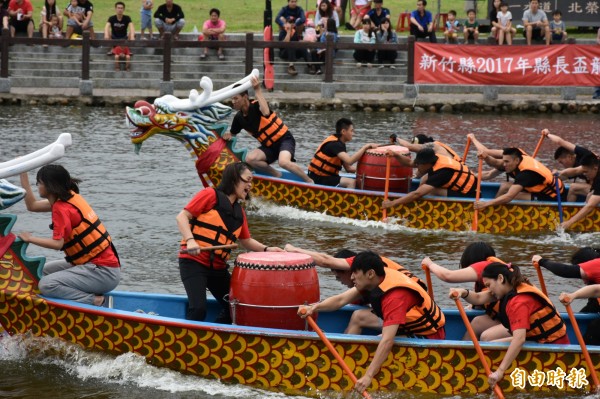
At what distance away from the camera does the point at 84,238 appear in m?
9.98

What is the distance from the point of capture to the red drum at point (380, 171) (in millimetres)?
15602

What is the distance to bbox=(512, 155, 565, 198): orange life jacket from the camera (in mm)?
15141

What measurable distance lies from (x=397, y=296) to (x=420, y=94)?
2081 centimetres

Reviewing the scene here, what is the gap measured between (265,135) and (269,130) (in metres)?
0.10

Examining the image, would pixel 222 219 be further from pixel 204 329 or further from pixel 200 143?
pixel 200 143

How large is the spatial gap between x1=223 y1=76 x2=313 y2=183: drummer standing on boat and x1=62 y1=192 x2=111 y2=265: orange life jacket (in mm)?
6318

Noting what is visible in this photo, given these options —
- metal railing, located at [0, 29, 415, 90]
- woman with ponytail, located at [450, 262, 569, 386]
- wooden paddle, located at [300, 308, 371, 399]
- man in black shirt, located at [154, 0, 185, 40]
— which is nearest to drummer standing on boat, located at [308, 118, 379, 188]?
woman with ponytail, located at [450, 262, 569, 386]

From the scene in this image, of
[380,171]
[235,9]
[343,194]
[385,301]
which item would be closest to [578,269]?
[385,301]

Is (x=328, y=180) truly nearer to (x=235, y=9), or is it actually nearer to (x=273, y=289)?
(x=273, y=289)

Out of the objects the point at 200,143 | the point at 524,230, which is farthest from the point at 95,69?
the point at 524,230

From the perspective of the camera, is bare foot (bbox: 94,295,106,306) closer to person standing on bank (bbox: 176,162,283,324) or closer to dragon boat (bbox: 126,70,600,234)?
person standing on bank (bbox: 176,162,283,324)

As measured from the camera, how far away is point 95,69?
2986 centimetres

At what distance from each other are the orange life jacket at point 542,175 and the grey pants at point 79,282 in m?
6.99

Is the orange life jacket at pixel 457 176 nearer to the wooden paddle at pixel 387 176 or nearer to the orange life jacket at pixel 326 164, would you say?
the wooden paddle at pixel 387 176
